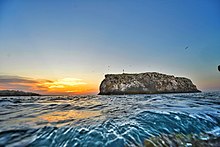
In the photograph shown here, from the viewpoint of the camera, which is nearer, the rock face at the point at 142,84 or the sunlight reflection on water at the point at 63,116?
the sunlight reflection on water at the point at 63,116

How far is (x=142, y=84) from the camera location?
14300cm

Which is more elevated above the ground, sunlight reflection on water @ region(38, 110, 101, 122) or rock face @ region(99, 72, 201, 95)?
rock face @ region(99, 72, 201, 95)

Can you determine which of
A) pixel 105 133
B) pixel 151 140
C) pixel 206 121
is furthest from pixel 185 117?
pixel 105 133

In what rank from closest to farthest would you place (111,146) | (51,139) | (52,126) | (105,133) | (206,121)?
(111,146) → (51,139) → (105,133) → (52,126) → (206,121)

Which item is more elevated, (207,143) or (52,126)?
(52,126)

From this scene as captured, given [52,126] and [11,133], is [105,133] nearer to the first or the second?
[52,126]

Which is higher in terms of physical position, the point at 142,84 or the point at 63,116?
the point at 142,84

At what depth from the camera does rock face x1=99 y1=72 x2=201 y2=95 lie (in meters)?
138

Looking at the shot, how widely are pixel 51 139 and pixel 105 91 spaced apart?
13613 centimetres

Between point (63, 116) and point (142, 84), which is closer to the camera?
point (63, 116)

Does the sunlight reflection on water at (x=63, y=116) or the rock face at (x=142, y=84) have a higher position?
the rock face at (x=142, y=84)

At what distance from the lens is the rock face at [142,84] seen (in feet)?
452

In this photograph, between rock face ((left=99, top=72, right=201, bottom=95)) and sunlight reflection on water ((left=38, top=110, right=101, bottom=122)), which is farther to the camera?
rock face ((left=99, top=72, right=201, bottom=95))

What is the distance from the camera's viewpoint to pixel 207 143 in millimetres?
3803
